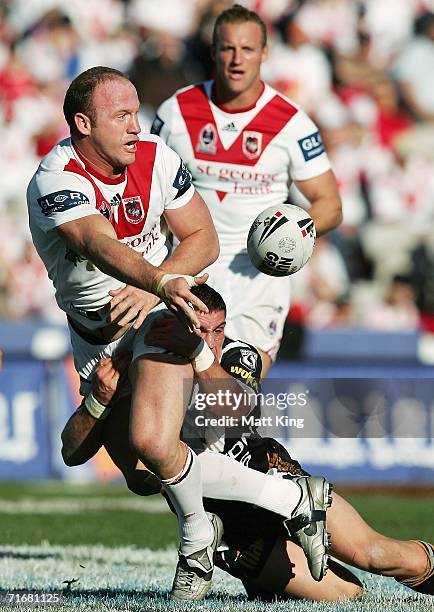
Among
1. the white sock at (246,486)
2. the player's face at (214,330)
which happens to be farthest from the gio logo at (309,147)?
the white sock at (246,486)

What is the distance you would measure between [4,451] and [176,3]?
6.75 m

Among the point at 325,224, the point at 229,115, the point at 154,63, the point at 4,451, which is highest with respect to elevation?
the point at 154,63

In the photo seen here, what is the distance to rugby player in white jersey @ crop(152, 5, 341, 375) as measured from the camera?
766cm

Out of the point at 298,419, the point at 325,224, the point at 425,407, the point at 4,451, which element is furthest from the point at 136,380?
the point at 4,451

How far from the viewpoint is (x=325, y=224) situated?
292 inches

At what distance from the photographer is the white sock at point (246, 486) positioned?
217 inches

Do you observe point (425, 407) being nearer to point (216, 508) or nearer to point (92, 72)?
point (216, 508)

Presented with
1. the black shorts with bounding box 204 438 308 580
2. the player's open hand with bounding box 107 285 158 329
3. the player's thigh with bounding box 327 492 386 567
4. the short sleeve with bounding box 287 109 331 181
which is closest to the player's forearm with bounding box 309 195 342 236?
the short sleeve with bounding box 287 109 331 181

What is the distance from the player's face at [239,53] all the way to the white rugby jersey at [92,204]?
70.5 inches

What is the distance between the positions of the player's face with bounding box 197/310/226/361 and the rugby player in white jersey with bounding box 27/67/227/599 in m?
0.22

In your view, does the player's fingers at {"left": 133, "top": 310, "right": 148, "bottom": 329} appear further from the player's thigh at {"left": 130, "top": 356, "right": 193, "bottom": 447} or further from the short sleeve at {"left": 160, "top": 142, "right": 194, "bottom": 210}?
the short sleeve at {"left": 160, "top": 142, "right": 194, "bottom": 210}

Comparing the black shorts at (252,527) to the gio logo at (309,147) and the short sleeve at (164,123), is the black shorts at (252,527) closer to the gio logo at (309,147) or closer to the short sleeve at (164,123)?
the gio logo at (309,147)

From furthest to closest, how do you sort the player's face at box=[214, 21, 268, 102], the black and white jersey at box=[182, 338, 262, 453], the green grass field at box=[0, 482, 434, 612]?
the player's face at box=[214, 21, 268, 102] < the black and white jersey at box=[182, 338, 262, 453] < the green grass field at box=[0, 482, 434, 612]

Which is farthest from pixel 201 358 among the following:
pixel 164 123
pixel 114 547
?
pixel 114 547
